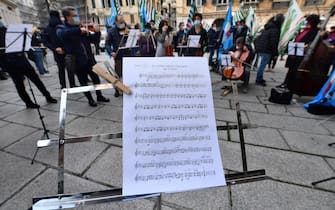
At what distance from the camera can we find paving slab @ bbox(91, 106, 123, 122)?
288 cm

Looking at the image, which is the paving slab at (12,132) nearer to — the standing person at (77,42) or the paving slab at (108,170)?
the standing person at (77,42)

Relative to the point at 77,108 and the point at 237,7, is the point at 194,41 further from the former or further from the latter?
the point at 237,7

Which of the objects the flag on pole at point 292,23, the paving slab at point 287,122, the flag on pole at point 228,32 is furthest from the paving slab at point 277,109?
the flag on pole at point 228,32

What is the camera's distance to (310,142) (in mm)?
2189

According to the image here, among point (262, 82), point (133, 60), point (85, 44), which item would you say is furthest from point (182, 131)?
point (262, 82)

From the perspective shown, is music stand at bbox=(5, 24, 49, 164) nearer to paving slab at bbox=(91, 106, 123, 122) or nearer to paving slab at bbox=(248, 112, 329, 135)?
paving slab at bbox=(91, 106, 123, 122)

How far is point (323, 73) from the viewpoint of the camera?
3361mm

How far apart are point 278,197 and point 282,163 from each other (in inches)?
20.5

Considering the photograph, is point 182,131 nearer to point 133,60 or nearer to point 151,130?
point 151,130

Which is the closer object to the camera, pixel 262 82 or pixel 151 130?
pixel 151 130

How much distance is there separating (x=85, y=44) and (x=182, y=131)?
3.27 m

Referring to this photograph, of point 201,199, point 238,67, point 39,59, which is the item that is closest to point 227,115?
point 238,67

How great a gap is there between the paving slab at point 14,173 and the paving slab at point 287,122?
3042 millimetres

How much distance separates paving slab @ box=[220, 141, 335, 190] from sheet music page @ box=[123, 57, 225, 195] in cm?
110
